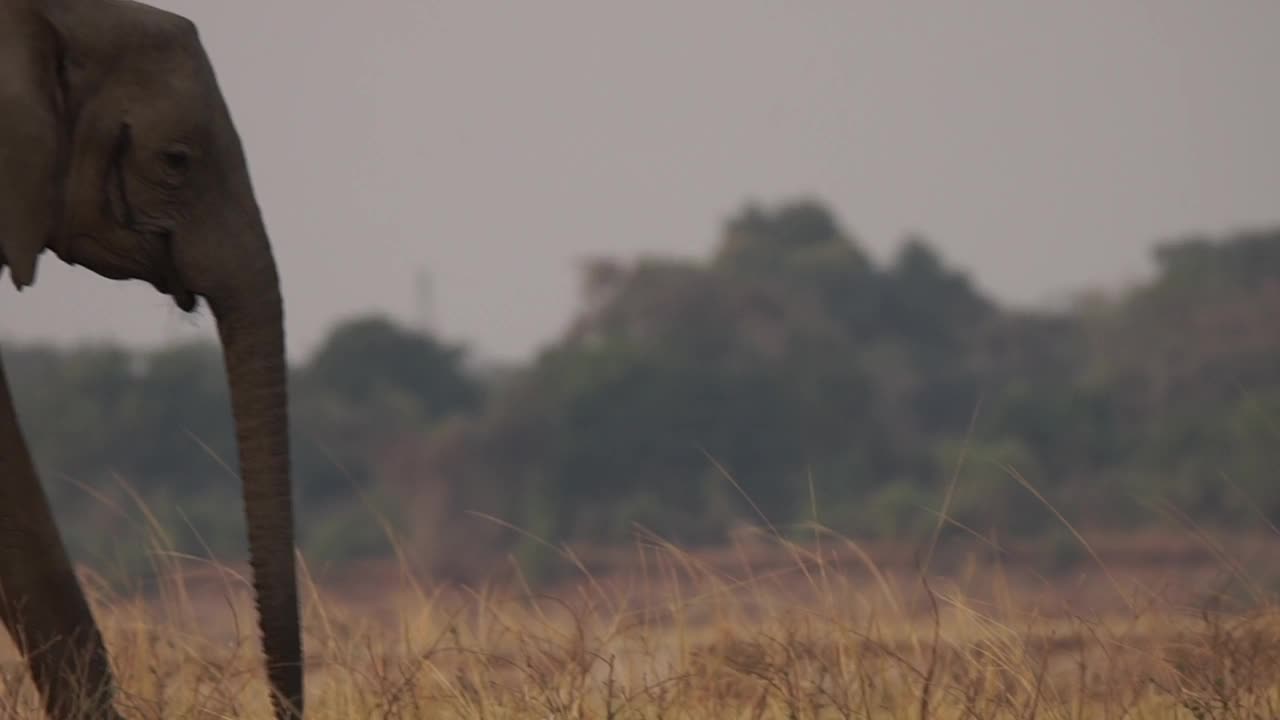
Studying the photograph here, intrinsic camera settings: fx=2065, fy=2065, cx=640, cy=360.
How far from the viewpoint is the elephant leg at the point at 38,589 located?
3.47 metres

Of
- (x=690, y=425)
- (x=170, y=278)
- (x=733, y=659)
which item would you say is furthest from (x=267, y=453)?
(x=690, y=425)

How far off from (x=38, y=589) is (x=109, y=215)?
0.65m

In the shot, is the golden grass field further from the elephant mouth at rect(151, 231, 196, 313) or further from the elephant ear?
the elephant ear

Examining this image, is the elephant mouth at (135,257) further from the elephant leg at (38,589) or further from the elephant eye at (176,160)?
the elephant leg at (38,589)

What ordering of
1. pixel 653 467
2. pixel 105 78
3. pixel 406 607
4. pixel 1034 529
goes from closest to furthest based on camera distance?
pixel 105 78
pixel 406 607
pixel 1034 529
pixel 653 467

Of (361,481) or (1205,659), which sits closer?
(1205,659)

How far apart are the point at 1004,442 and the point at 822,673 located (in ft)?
105

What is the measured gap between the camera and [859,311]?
43.9 m

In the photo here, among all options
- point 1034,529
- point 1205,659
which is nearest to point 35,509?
point 1205,659

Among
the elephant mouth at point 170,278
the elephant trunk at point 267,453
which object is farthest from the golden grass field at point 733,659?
the elephant mouth at point 170,278

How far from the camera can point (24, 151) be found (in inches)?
134

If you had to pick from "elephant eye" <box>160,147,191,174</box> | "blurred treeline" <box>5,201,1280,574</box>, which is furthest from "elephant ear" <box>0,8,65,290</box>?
"blurred treeline" <box>5,201,1280,574</box>

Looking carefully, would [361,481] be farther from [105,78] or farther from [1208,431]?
[105,78]

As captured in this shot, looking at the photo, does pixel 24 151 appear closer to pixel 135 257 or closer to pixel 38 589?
pixel 135 257
